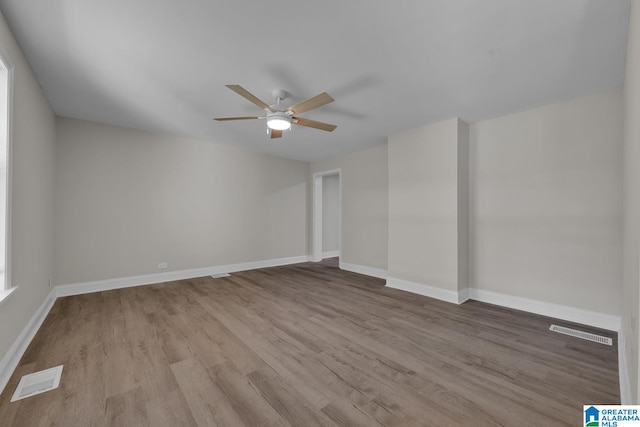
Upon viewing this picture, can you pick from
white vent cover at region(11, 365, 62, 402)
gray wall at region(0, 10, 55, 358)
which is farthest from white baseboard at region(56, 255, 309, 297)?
white vent cover at region(11, 365, 62, 402)

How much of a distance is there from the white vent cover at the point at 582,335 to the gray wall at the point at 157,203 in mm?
4836

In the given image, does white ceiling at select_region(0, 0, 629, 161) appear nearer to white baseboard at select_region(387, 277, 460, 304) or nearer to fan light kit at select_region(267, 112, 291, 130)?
fan light kit at select_region(267, 112, 291, 130)

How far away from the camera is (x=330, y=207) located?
762cm

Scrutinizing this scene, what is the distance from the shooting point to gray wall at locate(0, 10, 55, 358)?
2061 millimetres

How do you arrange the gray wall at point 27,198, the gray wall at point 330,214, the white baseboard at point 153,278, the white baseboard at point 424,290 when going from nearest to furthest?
the gray wall at point 27,198 → the white baseboard at point 424,290 → the white baseboard at point 153,278 → the gray wall at point 330,214

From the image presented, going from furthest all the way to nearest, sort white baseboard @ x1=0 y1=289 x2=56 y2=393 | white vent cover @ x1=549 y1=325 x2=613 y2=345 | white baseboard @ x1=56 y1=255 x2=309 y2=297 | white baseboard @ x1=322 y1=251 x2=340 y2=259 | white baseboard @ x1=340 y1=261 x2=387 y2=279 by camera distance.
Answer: white baseboard @ x1=322 y1=251 x2=340 y2=259 → white baseboard @ x1=340 y1=261 x2=387 y2=279 → white baseboard @ x1=56 y1=255 x2=309 y2=297 → white vent cover @ x1=549 y1=325 x2=613 y2=345 → white baseboard @ x1=0 y1=289 x2=56 y2=393

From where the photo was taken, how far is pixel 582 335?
8.44ft

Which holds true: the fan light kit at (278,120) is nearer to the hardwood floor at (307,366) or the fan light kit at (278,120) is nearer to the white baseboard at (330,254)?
the hardwood floor at (307,366)

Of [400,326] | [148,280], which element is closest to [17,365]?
[148,280]

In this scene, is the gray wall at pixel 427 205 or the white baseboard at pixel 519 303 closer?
the white baseboard at pixel 519 303

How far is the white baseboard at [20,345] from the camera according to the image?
1.83 metres

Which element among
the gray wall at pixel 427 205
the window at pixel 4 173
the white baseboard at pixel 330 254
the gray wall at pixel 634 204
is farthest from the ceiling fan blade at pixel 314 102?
the white baseboard at pixel 330 254

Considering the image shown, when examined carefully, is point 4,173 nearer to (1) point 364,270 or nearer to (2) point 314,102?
(2) point 314,102

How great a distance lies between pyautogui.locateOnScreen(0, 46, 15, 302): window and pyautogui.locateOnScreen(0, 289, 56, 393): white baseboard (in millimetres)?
508
